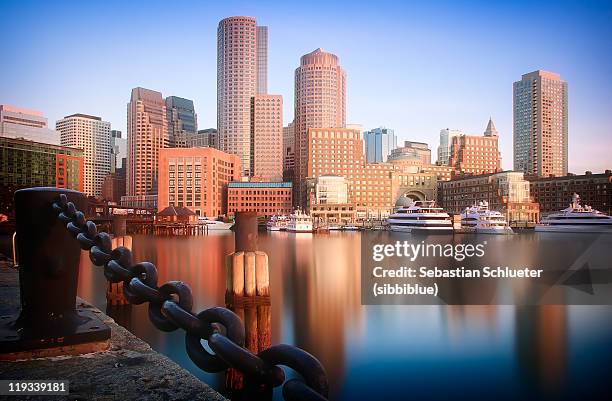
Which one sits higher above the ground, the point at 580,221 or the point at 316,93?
the point at 316,93

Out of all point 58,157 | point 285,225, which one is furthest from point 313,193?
point 58,157

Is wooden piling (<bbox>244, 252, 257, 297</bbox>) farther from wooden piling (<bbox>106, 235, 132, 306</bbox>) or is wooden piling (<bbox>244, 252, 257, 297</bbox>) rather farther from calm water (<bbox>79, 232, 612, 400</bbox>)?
wooden piling (<bbox>106, 235, 132, 306</bbox>)

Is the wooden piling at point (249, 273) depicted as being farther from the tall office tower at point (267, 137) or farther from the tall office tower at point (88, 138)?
the tall office tower at point (267, 137)

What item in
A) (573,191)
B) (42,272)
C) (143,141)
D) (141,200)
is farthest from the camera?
(143,141)

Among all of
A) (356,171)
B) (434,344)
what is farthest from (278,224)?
(434,344)

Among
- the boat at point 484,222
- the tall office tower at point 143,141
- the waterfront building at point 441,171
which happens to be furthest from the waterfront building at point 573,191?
the tall office tower at point 143,141

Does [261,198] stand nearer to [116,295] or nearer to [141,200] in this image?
[141,200]

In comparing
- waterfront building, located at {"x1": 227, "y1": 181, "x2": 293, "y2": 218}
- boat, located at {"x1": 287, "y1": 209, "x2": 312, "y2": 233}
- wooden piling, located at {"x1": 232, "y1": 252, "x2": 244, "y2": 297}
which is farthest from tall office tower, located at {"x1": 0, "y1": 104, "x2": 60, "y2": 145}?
waterfront building, located at {"x1": 227, "y1": 181, "x2": 293, "y2": 218}

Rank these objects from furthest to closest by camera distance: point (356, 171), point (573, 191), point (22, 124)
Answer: point (356, 171) < point (573, 191) < point (22, 124)

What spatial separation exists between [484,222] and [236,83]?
9370 centimetres

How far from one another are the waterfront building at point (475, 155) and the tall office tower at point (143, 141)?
7551 centimetres

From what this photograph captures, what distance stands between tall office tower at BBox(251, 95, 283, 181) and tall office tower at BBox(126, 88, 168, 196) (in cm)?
2599

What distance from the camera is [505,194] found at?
229ft

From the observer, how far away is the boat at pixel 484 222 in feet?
177
